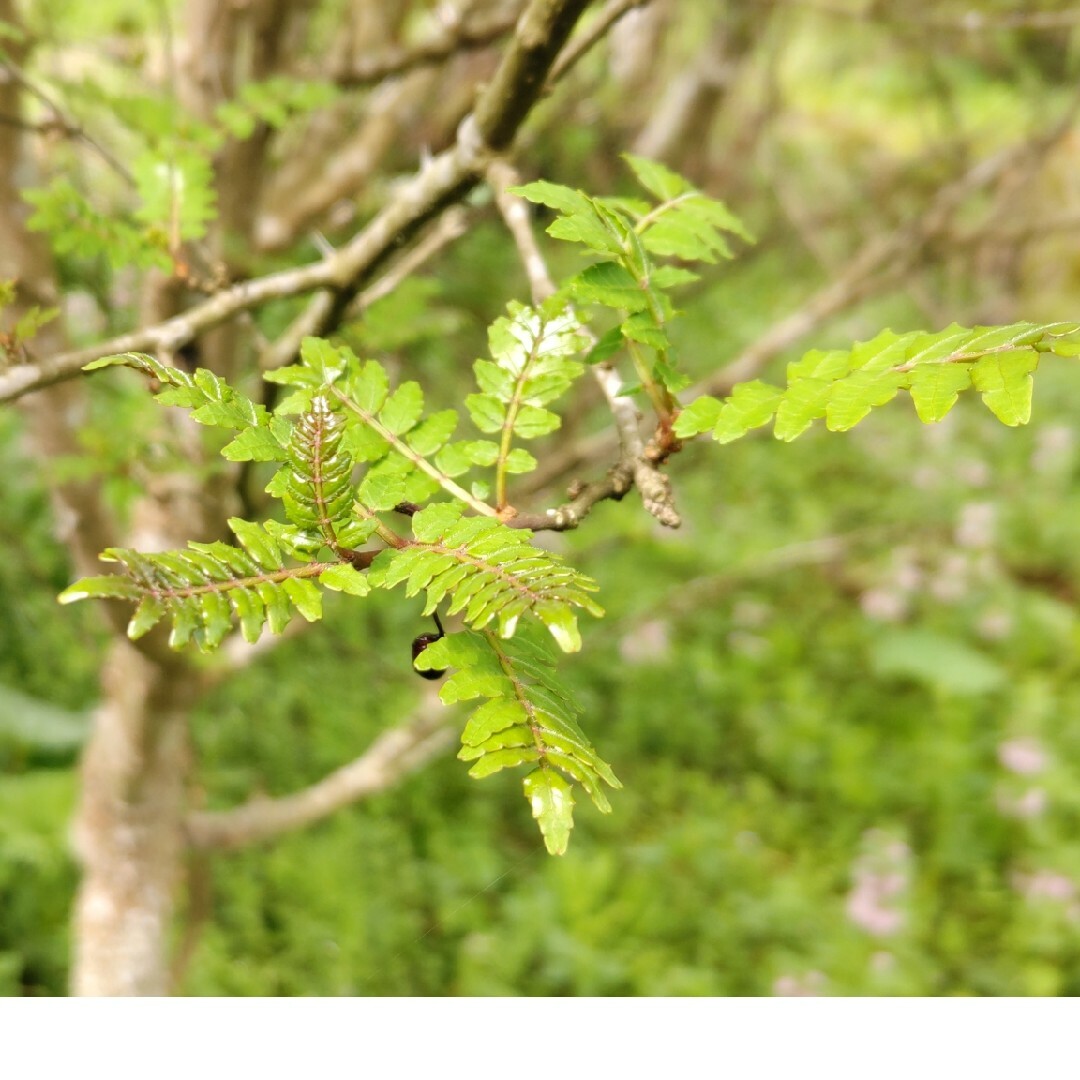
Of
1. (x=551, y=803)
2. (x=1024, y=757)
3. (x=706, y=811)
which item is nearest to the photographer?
(x=551, y=803)

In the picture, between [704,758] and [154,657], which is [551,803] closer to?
[154,657]

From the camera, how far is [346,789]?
1.95 m

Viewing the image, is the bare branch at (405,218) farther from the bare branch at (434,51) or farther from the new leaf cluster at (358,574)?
the bare branch at (434,51)

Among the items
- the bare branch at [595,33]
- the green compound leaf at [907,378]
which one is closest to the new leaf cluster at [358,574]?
the green compound leaf at [907,378]

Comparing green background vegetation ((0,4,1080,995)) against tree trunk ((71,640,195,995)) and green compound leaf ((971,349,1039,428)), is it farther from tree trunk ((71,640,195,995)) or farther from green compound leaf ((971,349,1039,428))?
green compound leaf ((971,349,1039,428))

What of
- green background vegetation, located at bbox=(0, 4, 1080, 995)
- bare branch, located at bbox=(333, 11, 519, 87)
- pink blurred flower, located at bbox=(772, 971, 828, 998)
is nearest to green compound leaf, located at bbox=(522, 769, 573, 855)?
green background vegetation, located at bbox=(0, 4, 1080, 995)

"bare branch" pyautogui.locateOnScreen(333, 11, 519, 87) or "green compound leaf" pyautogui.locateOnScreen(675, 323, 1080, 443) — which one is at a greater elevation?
"bare branch" pyautogui.locateOnScreen(333, 11, 519, 87)

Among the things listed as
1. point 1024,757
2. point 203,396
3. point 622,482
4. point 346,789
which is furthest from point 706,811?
point 203,396

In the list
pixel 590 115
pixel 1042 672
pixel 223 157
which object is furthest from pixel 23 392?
pixel 1042 672

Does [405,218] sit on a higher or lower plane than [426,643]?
higher

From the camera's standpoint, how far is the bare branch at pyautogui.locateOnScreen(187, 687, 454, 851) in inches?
71.1

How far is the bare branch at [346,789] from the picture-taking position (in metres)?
1.81
